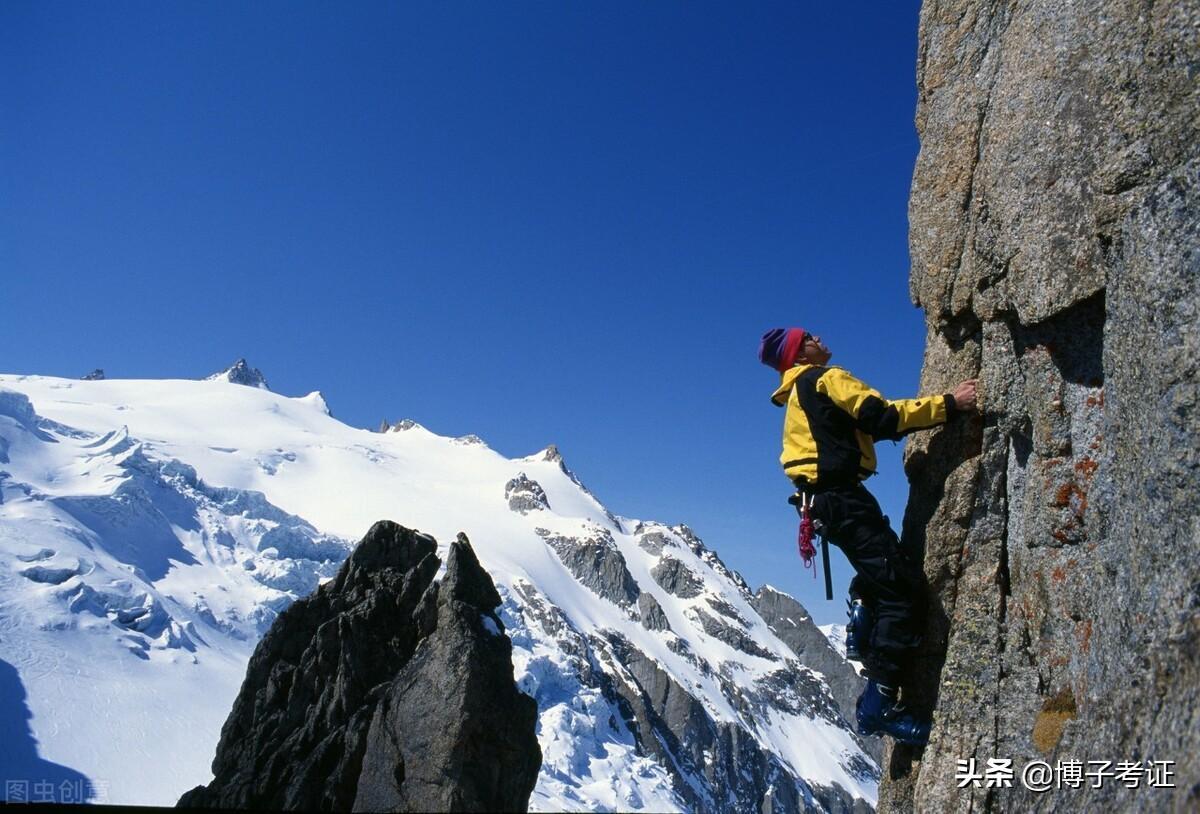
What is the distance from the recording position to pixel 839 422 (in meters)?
6.80

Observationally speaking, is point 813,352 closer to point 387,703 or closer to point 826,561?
point 826,561

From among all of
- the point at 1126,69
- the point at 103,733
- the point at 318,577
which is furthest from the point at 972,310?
the point at 318,577

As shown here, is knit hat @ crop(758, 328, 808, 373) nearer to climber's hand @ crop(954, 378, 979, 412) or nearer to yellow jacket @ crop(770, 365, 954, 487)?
yellow jacket @ crop(770, 365, 954, 487)

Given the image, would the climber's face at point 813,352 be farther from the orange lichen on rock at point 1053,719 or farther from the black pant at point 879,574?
the orange lichen on rock at point 1053,719

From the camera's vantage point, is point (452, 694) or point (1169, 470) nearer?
point (1169, 470)

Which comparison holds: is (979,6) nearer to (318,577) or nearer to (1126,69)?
(1126,69)

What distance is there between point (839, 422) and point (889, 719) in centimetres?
288

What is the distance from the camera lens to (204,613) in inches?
4815

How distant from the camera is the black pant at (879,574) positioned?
6.63 meters

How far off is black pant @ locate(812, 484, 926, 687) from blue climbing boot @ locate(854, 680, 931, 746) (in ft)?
0.68

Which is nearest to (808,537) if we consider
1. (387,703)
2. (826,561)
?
(826,561)

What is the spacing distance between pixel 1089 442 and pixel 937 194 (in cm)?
302

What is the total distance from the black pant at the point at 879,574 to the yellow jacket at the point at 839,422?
0.77 ft

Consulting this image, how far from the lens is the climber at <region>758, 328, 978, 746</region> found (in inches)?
258
